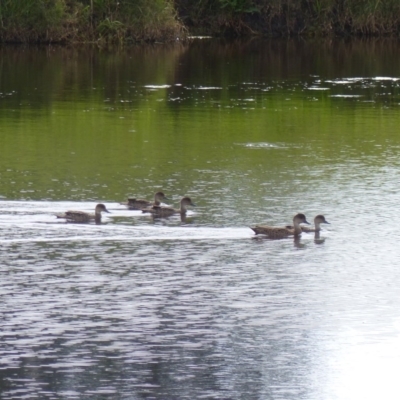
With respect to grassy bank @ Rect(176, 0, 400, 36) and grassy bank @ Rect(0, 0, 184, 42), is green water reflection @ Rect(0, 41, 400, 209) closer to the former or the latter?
grassy bank @ Rect(0, 0, 184, 42)

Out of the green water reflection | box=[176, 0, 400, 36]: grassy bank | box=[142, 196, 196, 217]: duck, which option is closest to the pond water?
the green water reflection

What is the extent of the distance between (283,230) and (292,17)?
39.7 m

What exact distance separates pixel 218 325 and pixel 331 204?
5981mm

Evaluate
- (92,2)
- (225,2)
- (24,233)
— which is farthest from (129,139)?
(225,2)

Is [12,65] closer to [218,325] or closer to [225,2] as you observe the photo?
[225,2]

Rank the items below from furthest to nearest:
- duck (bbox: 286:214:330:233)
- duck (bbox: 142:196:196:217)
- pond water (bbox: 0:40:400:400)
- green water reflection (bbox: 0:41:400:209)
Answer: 1. green water reflection (bbox: 0:41:400:209)
2. duck (bbox: 142:196:196:217)
3. duck (bbox: 286:214:330:233)
4. pond water (bbox: 0:40:400:400)

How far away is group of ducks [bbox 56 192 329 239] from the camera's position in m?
15.5

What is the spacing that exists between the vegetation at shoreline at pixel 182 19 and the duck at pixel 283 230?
31468mm

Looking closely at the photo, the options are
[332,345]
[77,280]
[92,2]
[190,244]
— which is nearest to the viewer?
[332,345]

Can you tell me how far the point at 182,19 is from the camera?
53.0 metres

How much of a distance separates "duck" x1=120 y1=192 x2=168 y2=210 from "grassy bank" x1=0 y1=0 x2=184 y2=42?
2972 cm

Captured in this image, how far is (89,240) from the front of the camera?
15.4 meters

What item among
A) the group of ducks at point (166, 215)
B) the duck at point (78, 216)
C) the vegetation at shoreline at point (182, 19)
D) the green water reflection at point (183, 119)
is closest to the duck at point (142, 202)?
the group of ducks at point (166, 215)

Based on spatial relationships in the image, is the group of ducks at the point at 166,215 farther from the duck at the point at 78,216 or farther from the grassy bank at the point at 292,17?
the grassy bank at the point at 292,17
